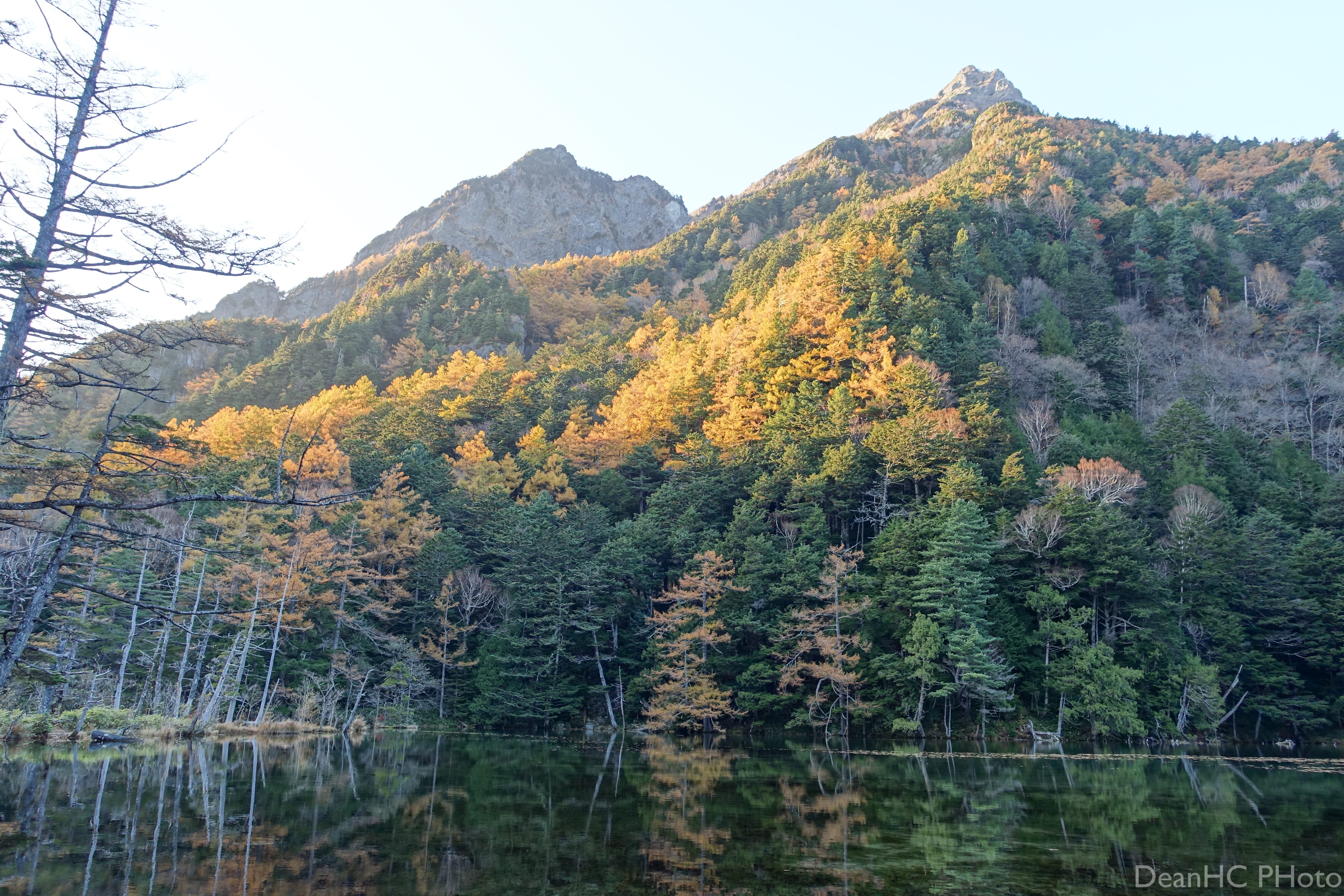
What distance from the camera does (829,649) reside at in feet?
87.5

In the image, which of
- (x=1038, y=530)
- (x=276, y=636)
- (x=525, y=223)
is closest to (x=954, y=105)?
(x=525, y=223)

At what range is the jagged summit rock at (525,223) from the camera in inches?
4222

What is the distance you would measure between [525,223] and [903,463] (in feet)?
329

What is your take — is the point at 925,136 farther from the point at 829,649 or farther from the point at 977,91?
the point at 829,649

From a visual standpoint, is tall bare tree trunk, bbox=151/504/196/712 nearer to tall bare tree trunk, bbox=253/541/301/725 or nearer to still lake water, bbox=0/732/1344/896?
tall bare tree trunk, bbox=253/541/301/725

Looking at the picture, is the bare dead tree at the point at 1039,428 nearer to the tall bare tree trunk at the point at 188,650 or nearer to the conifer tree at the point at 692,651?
the conifer tree at the point at 692,651

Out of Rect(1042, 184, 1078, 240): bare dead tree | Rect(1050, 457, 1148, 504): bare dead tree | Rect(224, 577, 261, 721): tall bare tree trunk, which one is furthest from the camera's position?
Rect(1042, 184, 1078, 240): bare dead tree

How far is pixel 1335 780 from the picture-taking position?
14.9 metres

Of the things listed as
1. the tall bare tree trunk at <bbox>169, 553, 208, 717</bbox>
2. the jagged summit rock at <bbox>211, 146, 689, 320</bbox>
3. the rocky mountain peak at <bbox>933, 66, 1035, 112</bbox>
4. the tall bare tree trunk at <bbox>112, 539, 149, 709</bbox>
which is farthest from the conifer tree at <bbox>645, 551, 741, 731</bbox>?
the rocky mountain peak at <bbox>933, 66, 1035, 112</bbox>

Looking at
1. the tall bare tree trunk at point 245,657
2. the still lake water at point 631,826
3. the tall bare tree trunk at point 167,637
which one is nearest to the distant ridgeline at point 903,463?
the tall bare tree trunk at point 245,657

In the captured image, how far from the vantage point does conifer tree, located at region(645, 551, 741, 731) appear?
2814 centimetres

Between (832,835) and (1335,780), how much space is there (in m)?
13.0

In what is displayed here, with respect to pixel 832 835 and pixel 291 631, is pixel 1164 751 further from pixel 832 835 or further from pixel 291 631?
pixel 291 631

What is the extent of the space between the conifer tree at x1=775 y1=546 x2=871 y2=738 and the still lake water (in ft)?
32.1
